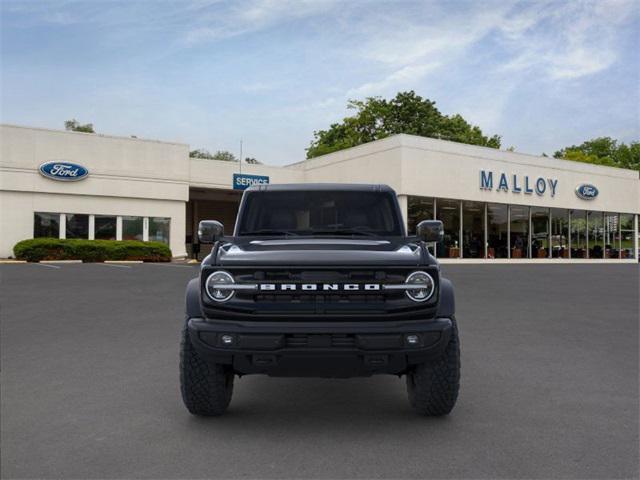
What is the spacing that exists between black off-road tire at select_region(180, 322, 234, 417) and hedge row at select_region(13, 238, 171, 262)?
2759cm

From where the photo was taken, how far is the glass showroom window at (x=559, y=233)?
40.9m

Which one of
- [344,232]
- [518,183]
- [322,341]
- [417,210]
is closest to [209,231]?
[344,232]

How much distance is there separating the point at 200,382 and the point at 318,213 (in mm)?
1988

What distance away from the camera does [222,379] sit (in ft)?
14.0

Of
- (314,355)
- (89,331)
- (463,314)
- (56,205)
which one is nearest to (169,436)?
(314,355)

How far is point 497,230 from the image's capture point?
37.5 m

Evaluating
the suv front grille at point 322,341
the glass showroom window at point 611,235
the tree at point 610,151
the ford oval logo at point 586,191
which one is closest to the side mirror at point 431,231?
the suv front grille at point 322,341

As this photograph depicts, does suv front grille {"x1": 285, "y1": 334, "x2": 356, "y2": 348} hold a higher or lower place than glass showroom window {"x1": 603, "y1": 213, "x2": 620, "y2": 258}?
lower

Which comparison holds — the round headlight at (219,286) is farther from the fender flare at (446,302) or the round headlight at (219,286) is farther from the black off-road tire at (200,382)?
the fender flare at (446,302)

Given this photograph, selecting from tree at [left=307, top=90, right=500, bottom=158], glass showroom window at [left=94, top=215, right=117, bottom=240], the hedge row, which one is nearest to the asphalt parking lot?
the hedge row

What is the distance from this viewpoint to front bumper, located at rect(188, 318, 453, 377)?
3.74 m

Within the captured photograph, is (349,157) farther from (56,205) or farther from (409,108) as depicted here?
(409,108)

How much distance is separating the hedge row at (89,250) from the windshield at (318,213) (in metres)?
26.7

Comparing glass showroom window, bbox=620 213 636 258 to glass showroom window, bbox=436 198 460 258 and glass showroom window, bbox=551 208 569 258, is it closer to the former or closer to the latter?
glass showroom window, bbox=551 208 569 258
